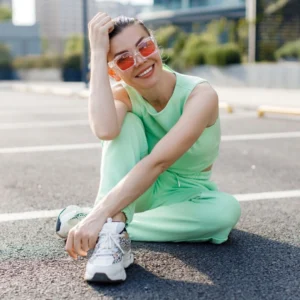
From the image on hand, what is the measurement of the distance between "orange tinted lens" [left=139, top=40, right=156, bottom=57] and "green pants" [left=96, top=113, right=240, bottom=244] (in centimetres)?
35

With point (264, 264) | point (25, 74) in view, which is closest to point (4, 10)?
point (25, 74)

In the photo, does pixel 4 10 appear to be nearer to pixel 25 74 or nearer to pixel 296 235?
pixel 25 74

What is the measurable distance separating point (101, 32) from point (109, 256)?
41.8 inches

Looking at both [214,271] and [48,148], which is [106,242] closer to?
[214,271]

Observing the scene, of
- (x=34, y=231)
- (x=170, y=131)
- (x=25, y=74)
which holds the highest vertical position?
(x=170, y=131)

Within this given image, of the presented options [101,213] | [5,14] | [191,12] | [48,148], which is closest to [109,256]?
[101,213]

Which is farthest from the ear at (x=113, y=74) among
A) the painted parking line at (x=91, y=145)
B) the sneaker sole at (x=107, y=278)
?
the painted parking line at (x=91, y=145)

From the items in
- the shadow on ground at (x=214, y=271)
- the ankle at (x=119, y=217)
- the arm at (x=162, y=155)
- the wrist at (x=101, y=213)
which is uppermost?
the arm at (x=162, y=155)

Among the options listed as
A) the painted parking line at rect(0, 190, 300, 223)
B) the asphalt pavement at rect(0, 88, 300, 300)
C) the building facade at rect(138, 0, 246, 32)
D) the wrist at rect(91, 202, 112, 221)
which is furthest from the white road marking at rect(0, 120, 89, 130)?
the building facade at rect(138, 0, 246, 32)

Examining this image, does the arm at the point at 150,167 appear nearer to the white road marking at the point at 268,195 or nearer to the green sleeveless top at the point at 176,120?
the green sleeveless top at the point at 176,120

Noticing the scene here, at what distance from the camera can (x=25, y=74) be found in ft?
141

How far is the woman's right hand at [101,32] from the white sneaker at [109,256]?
33.2 inches

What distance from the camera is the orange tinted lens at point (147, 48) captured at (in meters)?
2.78

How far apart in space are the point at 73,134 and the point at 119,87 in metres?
5.02
